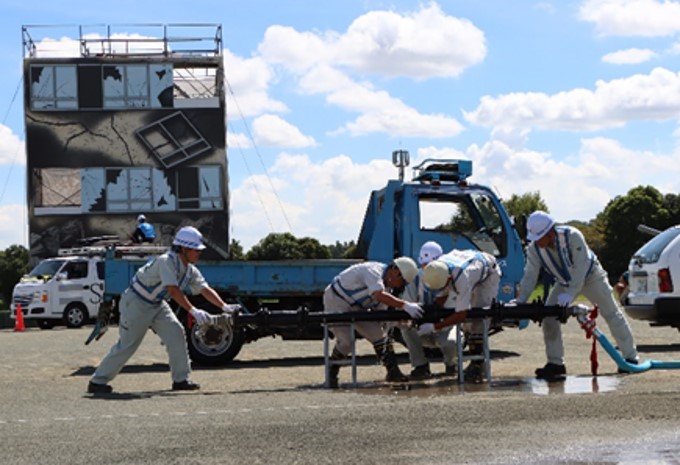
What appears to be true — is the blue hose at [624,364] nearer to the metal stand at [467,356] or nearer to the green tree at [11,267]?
the metal stand at [467,356]

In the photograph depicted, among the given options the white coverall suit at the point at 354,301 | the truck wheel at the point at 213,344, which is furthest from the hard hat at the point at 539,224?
the truck wheel at the point at 213,344

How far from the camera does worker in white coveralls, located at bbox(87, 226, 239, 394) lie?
40.5 feet

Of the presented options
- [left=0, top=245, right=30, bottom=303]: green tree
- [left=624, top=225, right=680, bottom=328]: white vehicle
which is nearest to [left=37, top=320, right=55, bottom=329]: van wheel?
[left=624, top=225, right=680, bottom=328]: white vehicle

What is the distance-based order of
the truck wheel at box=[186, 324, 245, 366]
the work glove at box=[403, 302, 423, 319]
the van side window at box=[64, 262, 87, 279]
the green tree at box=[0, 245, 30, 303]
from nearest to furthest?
the work glove at box=[403, 302, 423, 319] → the truck wheel at box=[186, 324, 245, 366] → the van side window at box=[64, 262, 87, 279] → the green tree at box=[0, 245, 30, 303]

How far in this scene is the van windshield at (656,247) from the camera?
17.5m

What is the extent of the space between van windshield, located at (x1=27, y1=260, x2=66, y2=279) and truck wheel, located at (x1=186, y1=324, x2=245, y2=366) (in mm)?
15768

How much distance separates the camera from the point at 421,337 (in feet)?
45.0

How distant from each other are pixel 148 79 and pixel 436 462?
43.1 m

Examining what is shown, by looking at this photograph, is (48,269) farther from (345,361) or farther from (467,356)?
(467,356)

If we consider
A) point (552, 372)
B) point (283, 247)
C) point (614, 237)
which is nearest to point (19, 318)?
point (552, 372)

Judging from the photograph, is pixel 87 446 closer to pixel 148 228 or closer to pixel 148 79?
pixel 148 228

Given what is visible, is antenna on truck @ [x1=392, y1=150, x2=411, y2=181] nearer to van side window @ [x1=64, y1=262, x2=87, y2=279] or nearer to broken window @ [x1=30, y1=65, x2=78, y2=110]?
van side window @ [x1=64, y1=262, x2=87, y2=279]

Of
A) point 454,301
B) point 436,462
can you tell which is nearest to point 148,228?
point 454,301

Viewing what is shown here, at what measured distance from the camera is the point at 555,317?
1244 centimetres
